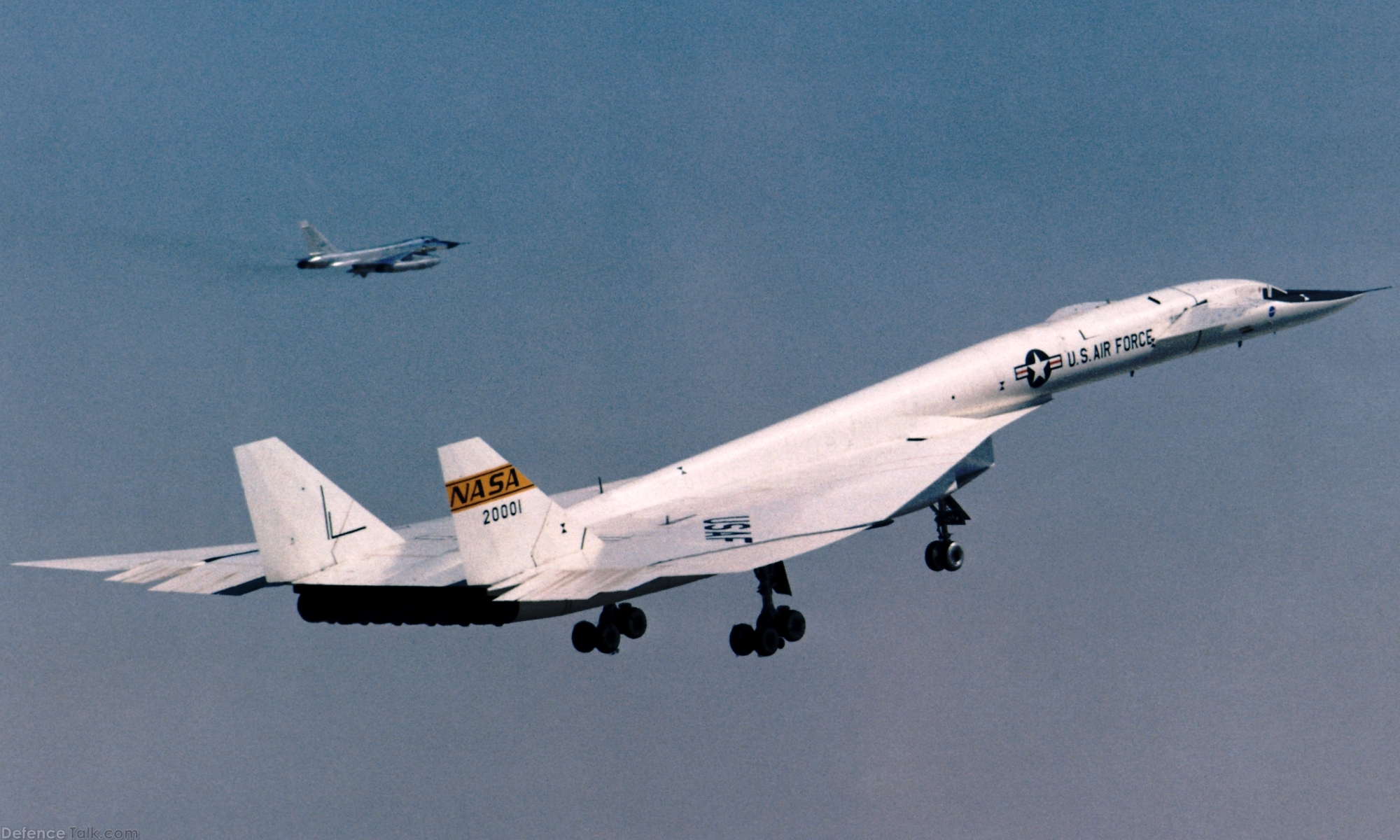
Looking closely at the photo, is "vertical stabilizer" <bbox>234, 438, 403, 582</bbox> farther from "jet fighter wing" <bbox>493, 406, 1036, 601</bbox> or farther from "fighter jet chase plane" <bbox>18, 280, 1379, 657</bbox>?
"jet fighter wing" <bbox>493, 406, 1036, 601</bbox>

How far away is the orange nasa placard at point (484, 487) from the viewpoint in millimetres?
26844

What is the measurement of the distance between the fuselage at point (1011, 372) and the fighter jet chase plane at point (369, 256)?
7.17 meters

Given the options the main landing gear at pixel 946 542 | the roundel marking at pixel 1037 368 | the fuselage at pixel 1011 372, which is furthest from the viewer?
the roundel marking at pixel 1037 368

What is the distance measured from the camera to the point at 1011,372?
37094 millimetres

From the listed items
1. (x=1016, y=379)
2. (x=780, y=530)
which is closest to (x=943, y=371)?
(x=1016, y=379)

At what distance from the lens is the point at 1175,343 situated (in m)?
39.7

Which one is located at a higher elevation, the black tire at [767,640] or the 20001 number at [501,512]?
the 20001 number at [501,512]

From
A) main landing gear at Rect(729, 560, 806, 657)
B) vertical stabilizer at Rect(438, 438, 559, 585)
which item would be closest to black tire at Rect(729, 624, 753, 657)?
main landing gear at Rect(729, 560, 806, 657)

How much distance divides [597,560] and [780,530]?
298 cm

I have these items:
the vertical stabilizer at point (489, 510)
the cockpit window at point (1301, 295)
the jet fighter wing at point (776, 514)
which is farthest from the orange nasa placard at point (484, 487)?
the cockpit window at point (1301, 295)

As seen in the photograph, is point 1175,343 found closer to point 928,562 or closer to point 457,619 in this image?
point 928,562

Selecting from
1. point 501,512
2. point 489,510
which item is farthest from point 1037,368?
point 489,510

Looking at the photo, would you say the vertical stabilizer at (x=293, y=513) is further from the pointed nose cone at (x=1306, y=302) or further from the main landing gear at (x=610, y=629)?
the pointed nose cone at (x=1306, y=302)

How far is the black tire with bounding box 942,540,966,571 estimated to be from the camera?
35531 millimetres
